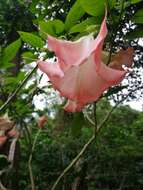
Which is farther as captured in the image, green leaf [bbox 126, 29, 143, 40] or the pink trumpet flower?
green leaf [bbox 126, 29, 143, 40]

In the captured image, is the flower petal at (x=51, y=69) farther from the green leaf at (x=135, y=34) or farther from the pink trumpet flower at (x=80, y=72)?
the green leaf at (x=135, y=34)

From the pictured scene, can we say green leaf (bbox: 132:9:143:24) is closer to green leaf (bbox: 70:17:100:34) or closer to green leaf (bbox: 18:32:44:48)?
green leaf (bbox: 70:17:100:34)

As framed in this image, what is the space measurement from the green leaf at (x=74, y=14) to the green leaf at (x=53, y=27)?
0.04 ft

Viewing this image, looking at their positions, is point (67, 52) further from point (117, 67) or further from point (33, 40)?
Answer: point (33, 40)

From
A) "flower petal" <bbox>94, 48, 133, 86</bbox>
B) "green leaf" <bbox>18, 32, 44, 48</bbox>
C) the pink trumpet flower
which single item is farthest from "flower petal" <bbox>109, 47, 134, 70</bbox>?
"green leaf" <bbox>18, 32, 44, 48</bbox>

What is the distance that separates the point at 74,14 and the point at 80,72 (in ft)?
0.97

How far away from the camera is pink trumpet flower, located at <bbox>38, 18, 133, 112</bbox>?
0.49 metres

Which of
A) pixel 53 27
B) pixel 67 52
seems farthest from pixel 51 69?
pixel 53 27

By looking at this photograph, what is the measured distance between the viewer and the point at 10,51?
87cm

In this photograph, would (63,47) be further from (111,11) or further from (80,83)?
(111,11)

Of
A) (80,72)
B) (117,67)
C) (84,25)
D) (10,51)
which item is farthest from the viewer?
(10,51)

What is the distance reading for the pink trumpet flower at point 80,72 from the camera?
490 mm

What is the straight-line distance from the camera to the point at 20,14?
14.5 feet

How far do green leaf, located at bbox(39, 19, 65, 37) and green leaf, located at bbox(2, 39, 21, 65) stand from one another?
0.07 metres
